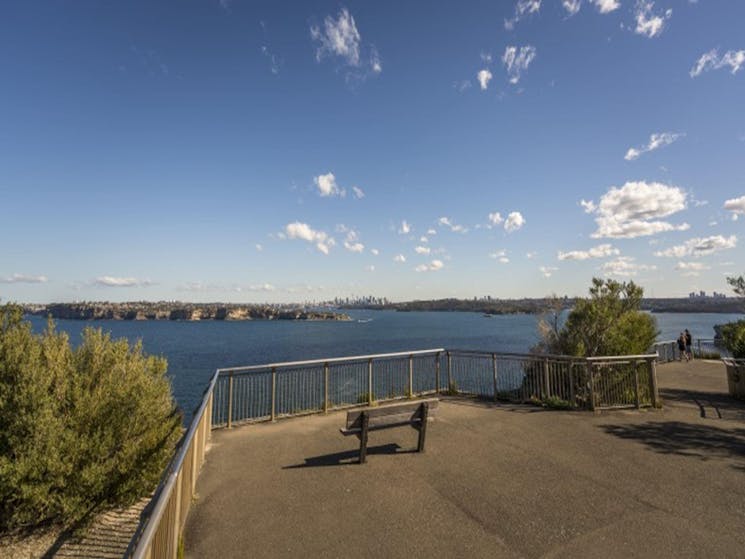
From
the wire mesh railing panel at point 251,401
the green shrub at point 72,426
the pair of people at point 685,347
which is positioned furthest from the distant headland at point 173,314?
the green shrub at point 72,426

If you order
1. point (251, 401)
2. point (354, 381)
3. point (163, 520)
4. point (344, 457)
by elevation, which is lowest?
point (251, 401)

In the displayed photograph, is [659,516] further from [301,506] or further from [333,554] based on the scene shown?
[301,506]

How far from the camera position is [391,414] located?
616cm

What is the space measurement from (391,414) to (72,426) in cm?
477

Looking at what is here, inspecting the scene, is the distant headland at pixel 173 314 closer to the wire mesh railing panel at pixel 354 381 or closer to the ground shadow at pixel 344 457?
the wire mesh railing panel at pixel 354 381

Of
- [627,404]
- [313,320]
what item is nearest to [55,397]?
[627,404]

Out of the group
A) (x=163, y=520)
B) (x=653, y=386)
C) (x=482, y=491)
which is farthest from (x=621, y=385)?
(x=163, y=520)

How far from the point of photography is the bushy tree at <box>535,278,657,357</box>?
12367mm

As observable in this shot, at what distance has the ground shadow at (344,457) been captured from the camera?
595cm

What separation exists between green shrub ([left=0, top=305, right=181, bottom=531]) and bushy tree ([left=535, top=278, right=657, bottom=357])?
1221 cm

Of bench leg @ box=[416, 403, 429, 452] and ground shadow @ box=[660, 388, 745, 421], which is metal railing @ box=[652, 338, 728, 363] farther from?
bench leg @ box=[416, 403, 429, 452]

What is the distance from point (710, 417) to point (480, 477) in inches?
259

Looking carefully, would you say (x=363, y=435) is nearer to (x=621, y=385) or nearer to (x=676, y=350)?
(x=621, y=385)

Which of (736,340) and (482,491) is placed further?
(736,340)
